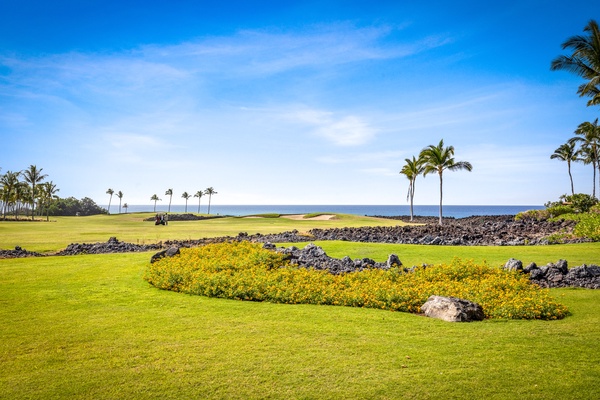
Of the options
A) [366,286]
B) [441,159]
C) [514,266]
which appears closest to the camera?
[366,286]

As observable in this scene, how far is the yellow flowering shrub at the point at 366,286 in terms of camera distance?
11078 millimetres

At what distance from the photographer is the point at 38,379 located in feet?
21.4

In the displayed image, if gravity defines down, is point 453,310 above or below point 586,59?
below

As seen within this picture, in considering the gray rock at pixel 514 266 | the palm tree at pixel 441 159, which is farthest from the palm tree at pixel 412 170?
the gray rock at pixel 514 266

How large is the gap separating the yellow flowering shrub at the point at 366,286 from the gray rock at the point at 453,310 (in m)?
0.51

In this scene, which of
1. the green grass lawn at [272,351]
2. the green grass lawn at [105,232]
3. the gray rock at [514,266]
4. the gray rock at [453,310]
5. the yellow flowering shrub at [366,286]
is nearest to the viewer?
the green grass lawn at [272,351]

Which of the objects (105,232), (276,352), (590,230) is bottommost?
(276,352)

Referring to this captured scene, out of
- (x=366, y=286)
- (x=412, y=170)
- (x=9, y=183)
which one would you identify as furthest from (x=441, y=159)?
(x=9, y=183)

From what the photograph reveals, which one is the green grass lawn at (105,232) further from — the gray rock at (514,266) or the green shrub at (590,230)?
the green shrub at (590,230)

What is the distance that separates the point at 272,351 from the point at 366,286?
234 inches

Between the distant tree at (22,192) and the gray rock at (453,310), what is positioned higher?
the distant tree at (22,192)

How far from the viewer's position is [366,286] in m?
12.9

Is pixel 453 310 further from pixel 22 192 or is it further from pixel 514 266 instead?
pixel 22 192

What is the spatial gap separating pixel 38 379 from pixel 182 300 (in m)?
5.62
